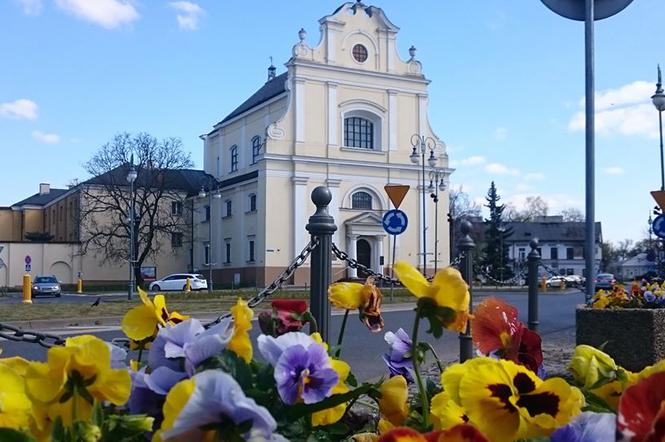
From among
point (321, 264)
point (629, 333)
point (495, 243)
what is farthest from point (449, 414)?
point (495, 243)

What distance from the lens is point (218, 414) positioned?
756 mm

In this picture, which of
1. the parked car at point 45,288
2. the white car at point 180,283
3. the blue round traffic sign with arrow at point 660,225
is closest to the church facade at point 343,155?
the white car at point 180,283

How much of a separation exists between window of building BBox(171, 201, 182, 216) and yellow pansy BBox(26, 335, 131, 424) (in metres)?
57.3

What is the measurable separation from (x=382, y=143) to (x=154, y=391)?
4845 centimetres

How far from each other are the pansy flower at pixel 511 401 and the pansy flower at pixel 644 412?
215 mm

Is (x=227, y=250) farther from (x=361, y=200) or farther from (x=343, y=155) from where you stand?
(x=343, y=155)

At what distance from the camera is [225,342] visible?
100 centimetres

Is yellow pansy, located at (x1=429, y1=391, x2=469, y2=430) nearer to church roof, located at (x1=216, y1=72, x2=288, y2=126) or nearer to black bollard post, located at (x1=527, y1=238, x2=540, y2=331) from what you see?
black bollard post, located at (x1=527, y1=238, x2=540, y2=331)

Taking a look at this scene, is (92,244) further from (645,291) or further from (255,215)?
(645,291)

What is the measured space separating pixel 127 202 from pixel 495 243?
38.6 metres

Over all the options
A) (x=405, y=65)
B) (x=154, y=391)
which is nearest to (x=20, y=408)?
(x=154, y=391)

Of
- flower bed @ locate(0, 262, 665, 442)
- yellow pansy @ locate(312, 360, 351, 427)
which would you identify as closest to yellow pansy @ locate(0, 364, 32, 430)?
flower bed @ locate(0, 262, 665, 442)

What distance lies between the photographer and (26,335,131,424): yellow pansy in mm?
917

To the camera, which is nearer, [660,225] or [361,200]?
[660,225]
